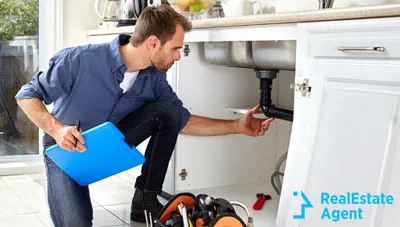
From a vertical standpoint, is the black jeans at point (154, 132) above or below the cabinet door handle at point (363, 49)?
below

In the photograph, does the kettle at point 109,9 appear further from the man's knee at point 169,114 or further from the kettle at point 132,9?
the man's knee at point 169,114

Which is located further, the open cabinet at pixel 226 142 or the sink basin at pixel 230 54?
the open cabinet at pixel 226 142

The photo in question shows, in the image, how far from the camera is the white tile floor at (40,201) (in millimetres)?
2658

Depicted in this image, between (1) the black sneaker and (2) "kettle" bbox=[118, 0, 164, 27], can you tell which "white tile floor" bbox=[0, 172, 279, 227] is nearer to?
(1) the black sneaker

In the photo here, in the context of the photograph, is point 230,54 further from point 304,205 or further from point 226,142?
point 304,205

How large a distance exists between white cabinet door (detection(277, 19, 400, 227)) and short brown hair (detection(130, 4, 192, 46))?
0.51 m

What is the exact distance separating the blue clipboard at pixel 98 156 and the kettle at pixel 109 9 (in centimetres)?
165

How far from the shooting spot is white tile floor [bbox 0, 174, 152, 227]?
2.66 m

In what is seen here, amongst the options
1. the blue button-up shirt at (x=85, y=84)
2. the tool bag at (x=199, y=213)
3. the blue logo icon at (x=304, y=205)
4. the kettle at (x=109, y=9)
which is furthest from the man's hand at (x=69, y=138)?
the kettle at (x=109, y=9)

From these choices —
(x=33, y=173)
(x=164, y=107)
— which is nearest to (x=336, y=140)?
(x=164, y=107)

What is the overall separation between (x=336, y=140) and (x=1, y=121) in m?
2.45

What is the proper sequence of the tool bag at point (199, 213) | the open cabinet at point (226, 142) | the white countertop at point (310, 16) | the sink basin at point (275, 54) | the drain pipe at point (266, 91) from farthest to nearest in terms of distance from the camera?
the open cabinet at point (226, 142) → the drain pipe at point (266, 91) → the sink basin at point (275, 54) → the tool bag at point (199, 213) → the white countertop at point (310, 16)

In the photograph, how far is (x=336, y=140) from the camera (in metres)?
1.95

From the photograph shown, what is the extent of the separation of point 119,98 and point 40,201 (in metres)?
0.83
